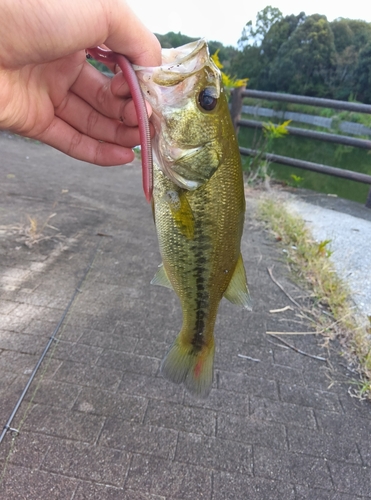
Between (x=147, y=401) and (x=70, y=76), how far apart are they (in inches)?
74.6

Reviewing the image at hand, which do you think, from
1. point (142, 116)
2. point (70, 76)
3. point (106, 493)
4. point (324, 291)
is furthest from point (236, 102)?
point (106, 493)

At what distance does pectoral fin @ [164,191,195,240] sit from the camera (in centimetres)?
150

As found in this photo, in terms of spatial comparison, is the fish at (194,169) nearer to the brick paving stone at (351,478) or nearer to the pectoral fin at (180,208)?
the pectoral fin at (180,208)

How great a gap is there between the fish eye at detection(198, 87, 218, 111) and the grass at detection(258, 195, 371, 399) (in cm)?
211

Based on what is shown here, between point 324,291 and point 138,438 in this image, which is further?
point 324,291

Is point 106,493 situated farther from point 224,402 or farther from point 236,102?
point 236,102

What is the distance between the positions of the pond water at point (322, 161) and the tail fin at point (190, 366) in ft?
23.4

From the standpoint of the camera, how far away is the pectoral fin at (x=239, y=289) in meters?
1.67

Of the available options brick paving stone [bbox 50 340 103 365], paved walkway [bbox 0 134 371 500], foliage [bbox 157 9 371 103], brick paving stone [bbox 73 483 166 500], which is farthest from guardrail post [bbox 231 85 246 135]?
foliage [bbox 157 9 371 103]

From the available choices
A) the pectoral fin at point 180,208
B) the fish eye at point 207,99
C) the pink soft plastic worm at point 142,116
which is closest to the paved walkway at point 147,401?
the pectoral fin at point 180,208

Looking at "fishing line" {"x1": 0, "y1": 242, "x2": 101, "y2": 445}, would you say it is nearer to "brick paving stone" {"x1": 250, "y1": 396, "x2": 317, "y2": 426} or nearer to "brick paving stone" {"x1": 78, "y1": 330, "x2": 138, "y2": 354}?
"brick paving stone" {"x1": 78, "y1": 330, "x2": 138, "y2": 354}

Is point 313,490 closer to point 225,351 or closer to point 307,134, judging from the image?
point 225,351

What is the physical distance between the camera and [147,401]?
227 cm

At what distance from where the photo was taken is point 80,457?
1.89 meters
